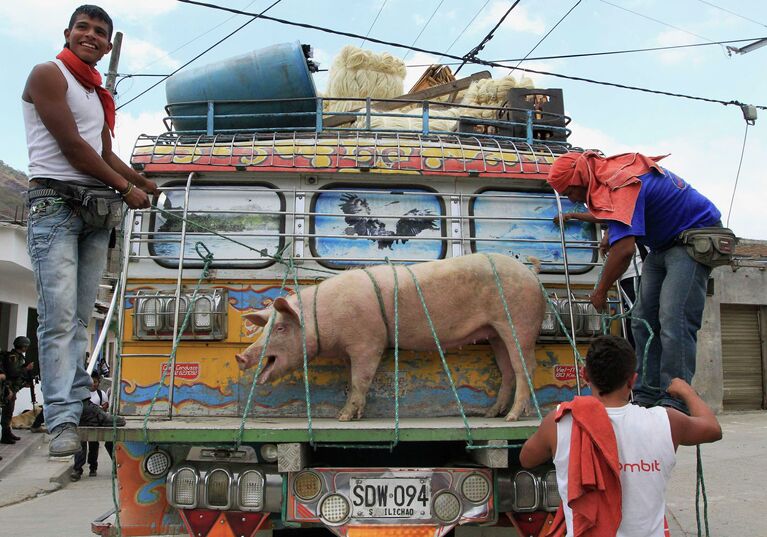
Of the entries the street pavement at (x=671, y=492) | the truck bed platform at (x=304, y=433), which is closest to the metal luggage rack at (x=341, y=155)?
the truck bed platform at (x=304, y=433)

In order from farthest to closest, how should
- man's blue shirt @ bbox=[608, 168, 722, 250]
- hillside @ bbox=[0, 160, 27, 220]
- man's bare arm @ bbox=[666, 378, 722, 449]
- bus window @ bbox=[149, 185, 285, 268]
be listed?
hillside @ bbox=[0, 160, 27, 220] → bus window @ bbox=[149, 185, 285, 268] → man's blue shirt @ bbox=[608, 168, 722, 250] → man's bare arm @ bbox=[666, 378, 722, 449]

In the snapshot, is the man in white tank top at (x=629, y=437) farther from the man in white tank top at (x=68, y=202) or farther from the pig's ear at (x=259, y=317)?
the man in white tank top at (x=68, y=202)

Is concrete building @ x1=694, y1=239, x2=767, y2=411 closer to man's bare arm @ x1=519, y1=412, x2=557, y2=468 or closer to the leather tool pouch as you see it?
man's bare arm @ x1=519, y1=412, x2=557, y2=468

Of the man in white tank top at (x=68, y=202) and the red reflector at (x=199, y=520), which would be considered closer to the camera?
the man in white tank top at (x=68, y=202)

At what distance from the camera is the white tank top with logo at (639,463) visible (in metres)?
2.38

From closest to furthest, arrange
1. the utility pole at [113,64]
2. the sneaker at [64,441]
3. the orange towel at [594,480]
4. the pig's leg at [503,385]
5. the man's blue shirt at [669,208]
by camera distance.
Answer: the orange towel at [594,480] → the sneaker at [64,441] → the man's blue shirt at [669,208] → the pig's leg at [503,385] → the utility pole at [113,64]

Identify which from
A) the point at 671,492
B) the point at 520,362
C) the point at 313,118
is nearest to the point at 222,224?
the point at 313,118

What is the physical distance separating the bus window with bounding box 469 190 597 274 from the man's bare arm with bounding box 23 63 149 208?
94.1 inches

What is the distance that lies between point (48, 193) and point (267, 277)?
4.70 feet

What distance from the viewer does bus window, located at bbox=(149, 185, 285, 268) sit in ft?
14.5

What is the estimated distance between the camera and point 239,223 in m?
4.54

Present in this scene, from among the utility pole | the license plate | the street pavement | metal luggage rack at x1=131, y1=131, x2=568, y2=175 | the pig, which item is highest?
the utility pole

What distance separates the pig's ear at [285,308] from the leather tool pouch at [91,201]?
924 mm

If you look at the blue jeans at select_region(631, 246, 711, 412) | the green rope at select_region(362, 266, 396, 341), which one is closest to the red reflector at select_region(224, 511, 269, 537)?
the green rope at select_region(362, 266, 396, 341)
